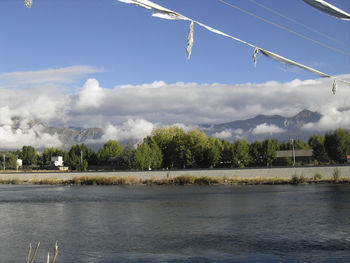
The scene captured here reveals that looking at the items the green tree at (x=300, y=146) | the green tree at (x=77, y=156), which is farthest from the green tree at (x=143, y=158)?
the green tree at (x=300, y=146)

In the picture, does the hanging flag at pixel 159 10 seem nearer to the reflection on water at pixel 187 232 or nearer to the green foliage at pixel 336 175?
the reflection on water at pixel 187 232

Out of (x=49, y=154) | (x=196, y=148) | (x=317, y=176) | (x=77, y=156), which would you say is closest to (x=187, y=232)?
(x=317, y=176)

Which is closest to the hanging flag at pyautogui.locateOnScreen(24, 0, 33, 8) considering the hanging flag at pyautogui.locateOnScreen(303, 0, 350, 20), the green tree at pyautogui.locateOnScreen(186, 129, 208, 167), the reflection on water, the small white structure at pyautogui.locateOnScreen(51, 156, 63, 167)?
the hanging flag at pyautogui.locateOnScreen(303, 0, 350, 20)

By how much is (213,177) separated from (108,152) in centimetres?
8200

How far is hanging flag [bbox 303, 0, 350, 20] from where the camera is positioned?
6074 mm

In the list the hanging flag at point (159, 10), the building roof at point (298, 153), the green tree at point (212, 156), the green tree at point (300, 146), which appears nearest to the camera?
the hanging flag at point (159, 10)

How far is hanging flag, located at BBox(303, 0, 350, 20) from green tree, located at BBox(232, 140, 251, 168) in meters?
100

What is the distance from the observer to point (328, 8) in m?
6.20

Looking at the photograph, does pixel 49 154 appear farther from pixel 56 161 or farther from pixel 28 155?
pixel 56 161

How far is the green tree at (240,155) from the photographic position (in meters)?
106

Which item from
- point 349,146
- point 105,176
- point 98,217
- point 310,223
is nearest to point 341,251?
point 310,223

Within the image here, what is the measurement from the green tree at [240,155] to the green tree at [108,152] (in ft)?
181

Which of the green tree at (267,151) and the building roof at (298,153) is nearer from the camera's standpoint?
the green tree at (267,151)

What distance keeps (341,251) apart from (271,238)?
389 centimetres
